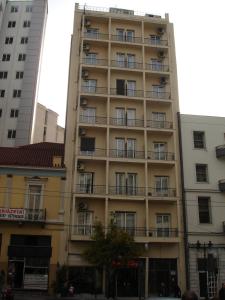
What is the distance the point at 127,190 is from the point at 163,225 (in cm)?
410

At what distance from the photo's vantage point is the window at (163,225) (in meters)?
29.6

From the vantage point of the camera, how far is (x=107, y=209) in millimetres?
29094

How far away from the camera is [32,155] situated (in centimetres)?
3203

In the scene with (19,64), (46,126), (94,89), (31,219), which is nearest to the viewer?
(31,219)

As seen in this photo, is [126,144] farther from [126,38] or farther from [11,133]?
[11,133]

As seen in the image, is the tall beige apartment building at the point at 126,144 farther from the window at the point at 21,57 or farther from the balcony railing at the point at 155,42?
the window at the point at 21,57

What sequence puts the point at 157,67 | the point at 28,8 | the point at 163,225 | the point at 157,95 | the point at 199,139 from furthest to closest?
the point at 28,8 < the point at 157,67 < the point at 157,95 < the point at 199,139 < the point at 163,225

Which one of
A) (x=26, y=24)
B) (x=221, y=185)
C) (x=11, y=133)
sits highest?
(x=26, y=24)

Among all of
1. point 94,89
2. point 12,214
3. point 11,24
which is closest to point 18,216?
point 12,214

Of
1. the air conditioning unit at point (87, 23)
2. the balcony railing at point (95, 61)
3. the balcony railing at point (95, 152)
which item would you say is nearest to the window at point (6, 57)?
the air conditioning unit at point (87, 23)

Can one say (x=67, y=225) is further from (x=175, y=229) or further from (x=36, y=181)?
(x=175, y=229)

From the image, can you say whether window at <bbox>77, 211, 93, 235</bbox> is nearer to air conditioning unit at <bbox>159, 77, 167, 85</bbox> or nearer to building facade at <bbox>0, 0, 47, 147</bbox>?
air conditioning unit at <bbox>159, 77, 167, 85</bbox>

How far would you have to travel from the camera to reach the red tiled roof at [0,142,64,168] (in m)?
29.8

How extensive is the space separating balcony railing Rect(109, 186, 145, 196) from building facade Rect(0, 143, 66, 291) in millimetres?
4122
